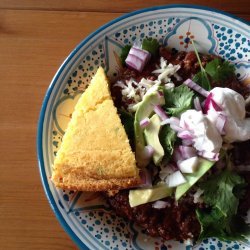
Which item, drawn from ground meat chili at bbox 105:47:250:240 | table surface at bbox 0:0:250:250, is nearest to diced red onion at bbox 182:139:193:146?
ground meat chili at bbox 105:47:250:240

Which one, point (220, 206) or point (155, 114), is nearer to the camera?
point (220, 206)

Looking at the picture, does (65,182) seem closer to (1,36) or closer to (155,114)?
(155,114)

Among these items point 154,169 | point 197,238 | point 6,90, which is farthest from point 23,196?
point 197,238

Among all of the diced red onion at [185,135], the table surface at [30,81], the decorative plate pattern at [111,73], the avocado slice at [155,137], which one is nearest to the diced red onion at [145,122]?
the avocado slice at [155,137]

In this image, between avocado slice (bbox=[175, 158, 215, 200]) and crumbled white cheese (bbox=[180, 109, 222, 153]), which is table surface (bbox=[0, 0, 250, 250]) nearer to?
avocado slice (bbox=[175, 158, 215, 200])

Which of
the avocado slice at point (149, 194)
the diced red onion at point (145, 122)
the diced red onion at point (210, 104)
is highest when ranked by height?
the diced red onion at point (210, 104)

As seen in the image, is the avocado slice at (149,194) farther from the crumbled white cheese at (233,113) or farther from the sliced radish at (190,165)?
the crumbled white cheese at (233,113)

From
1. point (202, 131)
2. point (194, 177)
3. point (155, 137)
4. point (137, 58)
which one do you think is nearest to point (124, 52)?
point (137, 58)
